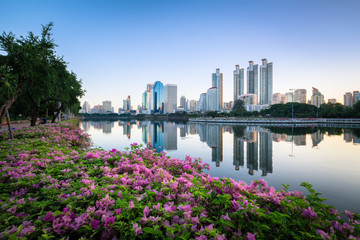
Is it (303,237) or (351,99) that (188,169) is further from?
(351,99)

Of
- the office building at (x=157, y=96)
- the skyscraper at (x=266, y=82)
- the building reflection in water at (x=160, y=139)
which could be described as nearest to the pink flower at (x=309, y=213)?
the building reflection in water at (x=160, y=139)

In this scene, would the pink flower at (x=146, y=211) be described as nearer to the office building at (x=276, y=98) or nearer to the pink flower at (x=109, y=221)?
the pink flower at (x=109, y=221)

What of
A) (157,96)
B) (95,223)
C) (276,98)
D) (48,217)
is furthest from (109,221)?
(157,96)

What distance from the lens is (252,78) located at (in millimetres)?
113125

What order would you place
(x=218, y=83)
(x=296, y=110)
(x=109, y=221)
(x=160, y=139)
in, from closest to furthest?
(x=109, y=221)
(x=160, y=139)
(x=296, y=110)
(x=218, y=83)

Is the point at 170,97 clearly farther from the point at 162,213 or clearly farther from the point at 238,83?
the point at 162,213

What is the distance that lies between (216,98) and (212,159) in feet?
377

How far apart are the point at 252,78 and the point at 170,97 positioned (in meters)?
80.1

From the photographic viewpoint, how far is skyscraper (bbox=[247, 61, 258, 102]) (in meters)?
108

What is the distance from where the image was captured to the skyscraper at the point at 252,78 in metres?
108

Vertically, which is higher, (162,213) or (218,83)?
(218,83)

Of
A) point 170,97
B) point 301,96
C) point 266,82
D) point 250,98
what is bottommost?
point 250,98

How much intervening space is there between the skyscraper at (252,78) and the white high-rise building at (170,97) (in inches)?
2916

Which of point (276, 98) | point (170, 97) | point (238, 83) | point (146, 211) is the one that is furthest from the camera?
point (170, 97)
